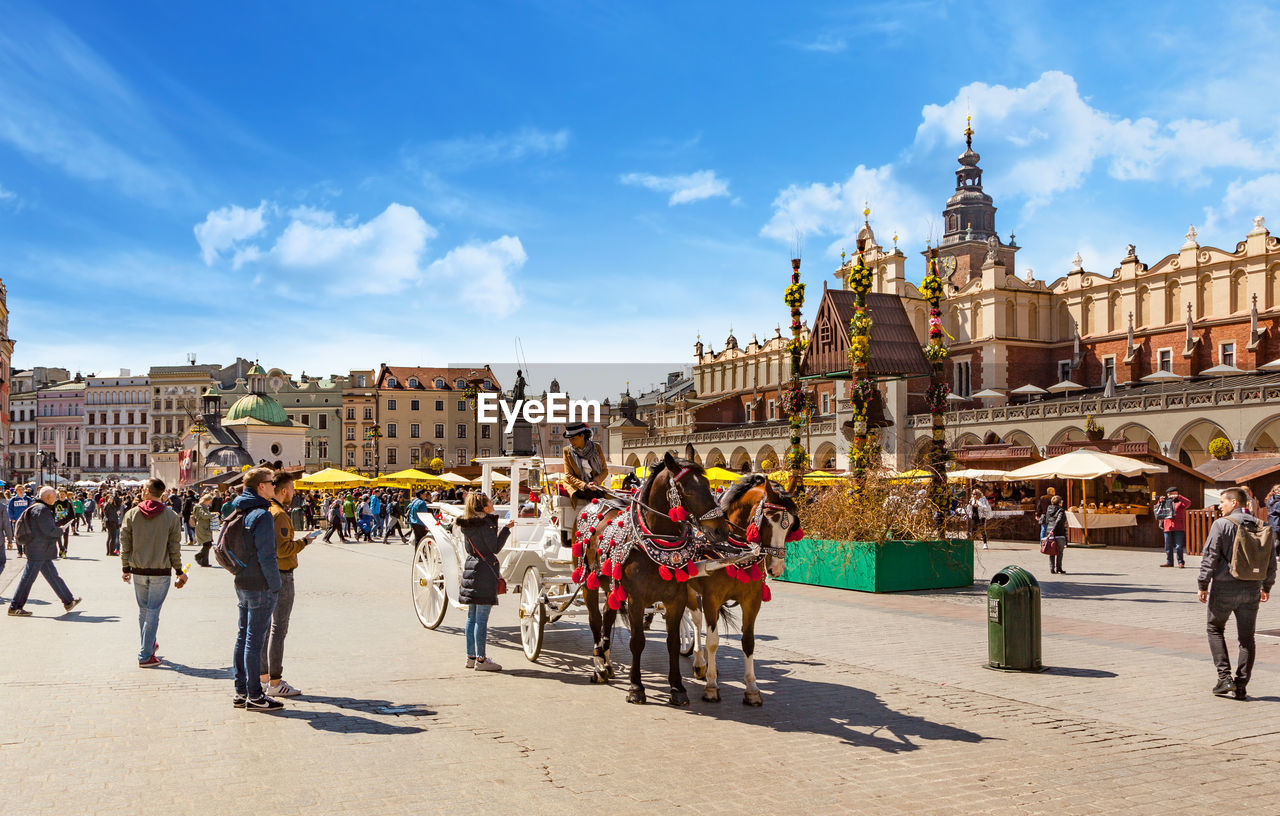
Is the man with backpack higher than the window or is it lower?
lower

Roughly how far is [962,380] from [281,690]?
5842cm

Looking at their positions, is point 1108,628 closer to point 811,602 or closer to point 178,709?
point 811,602

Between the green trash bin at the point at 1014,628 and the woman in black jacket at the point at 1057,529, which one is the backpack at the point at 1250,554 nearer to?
the green trash bin at the point at 1014,628

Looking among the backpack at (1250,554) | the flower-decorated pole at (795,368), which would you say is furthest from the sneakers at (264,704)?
the flower-decorated pole at (795,368)

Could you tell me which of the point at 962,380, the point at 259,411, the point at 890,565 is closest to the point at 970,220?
the point at 962,380

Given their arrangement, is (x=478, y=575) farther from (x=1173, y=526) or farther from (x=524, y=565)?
(x=1173, y=526)

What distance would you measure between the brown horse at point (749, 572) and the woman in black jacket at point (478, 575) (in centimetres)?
214

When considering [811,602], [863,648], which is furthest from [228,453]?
[863,648]

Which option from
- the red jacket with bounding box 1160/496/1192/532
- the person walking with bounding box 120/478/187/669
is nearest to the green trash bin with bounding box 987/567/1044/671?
the person walking with bounding box 120/478/187/669

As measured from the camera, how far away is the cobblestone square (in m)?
5.94

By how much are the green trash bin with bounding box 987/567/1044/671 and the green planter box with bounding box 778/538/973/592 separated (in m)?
6.61

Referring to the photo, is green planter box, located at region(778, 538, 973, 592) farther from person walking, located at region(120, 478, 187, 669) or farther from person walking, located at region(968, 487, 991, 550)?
person walking, located at region(968, 487, 991, 550)

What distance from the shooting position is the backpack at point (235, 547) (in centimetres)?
795

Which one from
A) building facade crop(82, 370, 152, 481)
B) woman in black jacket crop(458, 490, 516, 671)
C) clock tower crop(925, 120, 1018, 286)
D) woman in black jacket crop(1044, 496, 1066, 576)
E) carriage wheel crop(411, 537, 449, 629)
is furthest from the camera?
building facade crop(82, 370, 152, 481)
